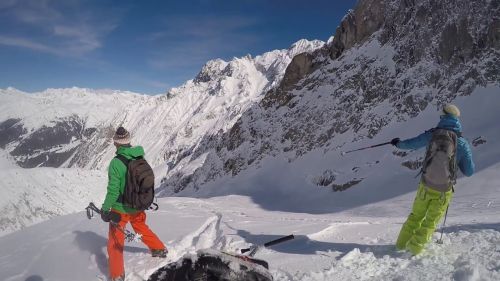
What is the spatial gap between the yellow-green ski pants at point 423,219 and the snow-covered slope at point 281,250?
20 centimetres

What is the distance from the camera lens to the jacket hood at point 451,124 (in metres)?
6.31

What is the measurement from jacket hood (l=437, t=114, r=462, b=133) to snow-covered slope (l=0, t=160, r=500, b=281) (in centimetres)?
176

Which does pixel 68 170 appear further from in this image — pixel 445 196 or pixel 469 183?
pixel 445 196

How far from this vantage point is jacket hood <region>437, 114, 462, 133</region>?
6309 millimetres

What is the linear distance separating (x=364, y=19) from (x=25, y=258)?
35.9m

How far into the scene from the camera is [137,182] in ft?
20.5

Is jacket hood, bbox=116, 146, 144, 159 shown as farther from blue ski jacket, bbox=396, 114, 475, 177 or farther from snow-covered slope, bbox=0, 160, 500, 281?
blue ski jacket, bbox=396, 114, 475, 177

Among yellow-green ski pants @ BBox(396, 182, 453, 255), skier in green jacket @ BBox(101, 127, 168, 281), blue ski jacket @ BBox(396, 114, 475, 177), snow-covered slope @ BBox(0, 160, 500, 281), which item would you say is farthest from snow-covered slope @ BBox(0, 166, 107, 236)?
blue ski jacket @ BBox(396, 114, 475, 177)

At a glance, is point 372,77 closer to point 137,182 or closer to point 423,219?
point 423,219

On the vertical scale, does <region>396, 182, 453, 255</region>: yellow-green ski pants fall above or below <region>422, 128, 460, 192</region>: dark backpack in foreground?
below

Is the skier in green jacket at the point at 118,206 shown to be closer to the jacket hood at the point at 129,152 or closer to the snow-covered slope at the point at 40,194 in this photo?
the jacket hood at the point at 129,152

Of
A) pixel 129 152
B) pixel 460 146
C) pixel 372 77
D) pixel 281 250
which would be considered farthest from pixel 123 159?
pixel 372 77

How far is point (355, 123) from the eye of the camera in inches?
1158

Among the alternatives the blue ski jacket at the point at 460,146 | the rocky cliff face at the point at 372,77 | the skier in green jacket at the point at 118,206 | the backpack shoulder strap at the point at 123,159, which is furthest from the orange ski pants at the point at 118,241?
the rocky cliff face at the point at 372,77
